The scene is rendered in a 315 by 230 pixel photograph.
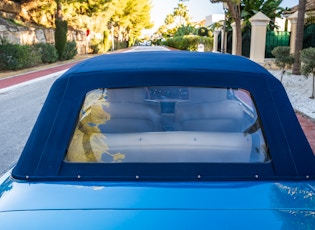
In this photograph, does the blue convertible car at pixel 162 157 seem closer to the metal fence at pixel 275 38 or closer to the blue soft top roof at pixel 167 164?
the blue soft top roof at pixel 167 164

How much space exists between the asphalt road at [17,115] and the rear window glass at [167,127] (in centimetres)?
332

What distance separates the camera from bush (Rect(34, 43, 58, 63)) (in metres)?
26.3

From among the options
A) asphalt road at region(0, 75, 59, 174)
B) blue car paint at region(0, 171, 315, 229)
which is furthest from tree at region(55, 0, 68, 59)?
blue car paint at region(0, 171, 315, 229)

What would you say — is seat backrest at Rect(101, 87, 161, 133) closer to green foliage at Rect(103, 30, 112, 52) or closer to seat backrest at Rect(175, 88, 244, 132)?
seat backrest at Rect(175, 88, 244, 132)

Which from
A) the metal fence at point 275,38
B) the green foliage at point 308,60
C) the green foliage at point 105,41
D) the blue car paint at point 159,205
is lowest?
the green foliage at point 105,41

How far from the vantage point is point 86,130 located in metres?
1.96

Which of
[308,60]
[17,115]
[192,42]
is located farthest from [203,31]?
[17,115]

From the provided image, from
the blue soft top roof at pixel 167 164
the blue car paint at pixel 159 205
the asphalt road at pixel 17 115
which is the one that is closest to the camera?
the blue car paint at pixel 159 205

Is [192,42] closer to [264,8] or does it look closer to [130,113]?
[264,8]

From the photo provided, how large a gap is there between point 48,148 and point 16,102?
10304 millimetres

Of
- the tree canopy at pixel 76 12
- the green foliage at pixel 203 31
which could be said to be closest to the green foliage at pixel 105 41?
the tree canopy at pixel 76 12

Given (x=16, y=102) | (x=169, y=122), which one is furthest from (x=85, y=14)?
(x=169, y=122)

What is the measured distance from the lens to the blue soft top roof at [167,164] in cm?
171

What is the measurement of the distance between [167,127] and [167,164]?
0.48 meters
